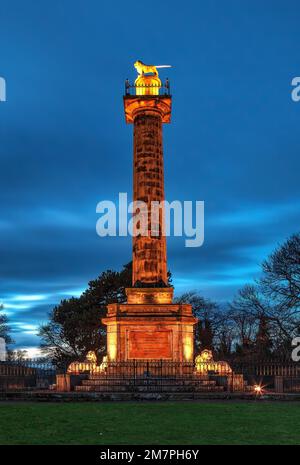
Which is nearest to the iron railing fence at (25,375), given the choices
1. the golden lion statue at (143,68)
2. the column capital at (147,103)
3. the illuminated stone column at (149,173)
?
the illuminated stone column at (149,173)

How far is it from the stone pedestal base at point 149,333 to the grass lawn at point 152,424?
9132 millimetres

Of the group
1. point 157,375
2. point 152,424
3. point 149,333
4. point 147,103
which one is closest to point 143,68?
point 147,103

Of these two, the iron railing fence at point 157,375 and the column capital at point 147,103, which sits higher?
the column capital at point 147,103

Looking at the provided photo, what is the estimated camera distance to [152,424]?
14.6 m

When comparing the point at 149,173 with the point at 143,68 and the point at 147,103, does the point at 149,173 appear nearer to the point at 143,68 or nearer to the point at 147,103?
the point at 147,103

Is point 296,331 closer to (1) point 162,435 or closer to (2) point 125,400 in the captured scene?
(2) point 125,400

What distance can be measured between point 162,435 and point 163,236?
66.9 feet

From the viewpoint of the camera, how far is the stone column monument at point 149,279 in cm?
2984

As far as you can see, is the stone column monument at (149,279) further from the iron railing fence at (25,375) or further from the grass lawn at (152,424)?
the grass lawn at (152,424)

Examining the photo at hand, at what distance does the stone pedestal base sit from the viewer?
97.5ft

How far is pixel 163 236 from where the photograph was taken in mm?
32562

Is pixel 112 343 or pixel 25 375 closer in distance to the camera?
pixel 112 343

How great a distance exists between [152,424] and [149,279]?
17516mm

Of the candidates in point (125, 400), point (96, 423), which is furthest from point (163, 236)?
point (96, 423)
